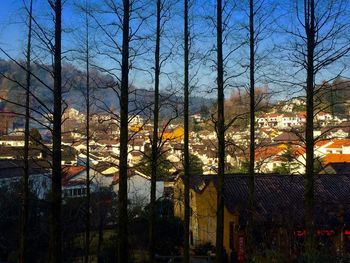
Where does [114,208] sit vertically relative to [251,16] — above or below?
below

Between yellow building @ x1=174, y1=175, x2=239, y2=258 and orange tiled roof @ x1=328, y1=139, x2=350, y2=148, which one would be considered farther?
orange tiled roof @ x1=328, y1=139, x2=350, y2=148

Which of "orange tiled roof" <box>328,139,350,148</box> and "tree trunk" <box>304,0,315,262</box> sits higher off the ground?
"orange tiled roof" <box>328,139,350,148</box>

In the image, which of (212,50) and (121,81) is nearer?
(121,81)

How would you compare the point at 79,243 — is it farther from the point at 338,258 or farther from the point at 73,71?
the point at 338,258

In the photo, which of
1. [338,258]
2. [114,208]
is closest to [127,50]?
[338,258]

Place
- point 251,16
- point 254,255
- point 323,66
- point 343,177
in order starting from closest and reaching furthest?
point 254,255 < point 323,66 < point 251,16 < point 343,177

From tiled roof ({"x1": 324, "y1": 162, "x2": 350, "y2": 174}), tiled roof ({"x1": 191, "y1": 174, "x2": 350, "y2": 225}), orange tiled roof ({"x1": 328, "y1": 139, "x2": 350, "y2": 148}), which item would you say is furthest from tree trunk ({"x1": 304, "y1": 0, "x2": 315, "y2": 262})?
orange tiled roof ({"x1": 328, "y1": 139, "x2": 350, "y2": 148})

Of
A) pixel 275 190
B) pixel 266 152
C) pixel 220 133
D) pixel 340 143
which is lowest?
pixel 275 190

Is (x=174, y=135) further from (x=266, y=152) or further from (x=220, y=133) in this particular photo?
(x=220, y=133)

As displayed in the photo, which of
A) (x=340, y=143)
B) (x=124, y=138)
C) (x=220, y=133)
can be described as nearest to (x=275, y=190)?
(x=220, y=133)

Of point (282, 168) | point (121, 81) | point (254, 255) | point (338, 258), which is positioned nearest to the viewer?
point (338, 258)

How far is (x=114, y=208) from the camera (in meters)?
24.1

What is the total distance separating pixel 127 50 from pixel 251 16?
5194mm

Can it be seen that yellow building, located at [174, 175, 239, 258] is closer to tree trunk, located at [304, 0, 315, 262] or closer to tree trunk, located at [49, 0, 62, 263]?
tree trunk, located at [304, 0, 315, 262]
